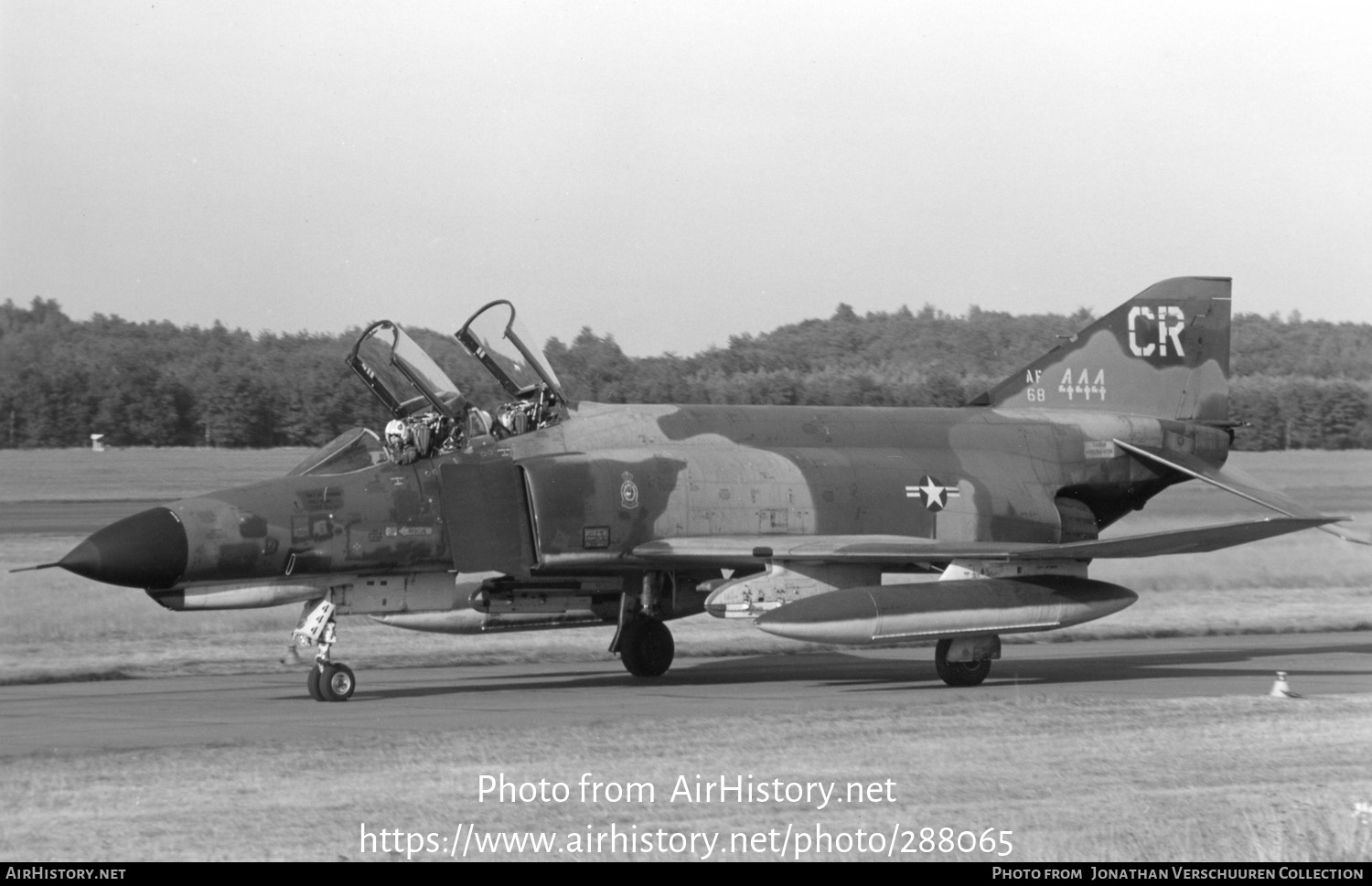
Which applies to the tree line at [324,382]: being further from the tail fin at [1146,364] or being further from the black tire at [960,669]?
the black tire at [960,669]

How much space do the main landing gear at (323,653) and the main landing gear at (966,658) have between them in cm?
517

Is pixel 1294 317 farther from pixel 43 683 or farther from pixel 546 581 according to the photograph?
pixel 43 683

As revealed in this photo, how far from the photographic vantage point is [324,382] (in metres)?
25.2

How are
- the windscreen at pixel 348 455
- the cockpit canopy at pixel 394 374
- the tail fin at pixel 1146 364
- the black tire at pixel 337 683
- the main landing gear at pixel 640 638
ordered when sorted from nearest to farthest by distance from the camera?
1. the black tire at pixel 337 683
2. the windscreen at pixel 348 455
3. the cockpit canopy at pixel 394 374
4. the main landing gear at pixel 640 638
5. the tail fin at pixel 1146 364

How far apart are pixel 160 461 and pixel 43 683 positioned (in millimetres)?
12205

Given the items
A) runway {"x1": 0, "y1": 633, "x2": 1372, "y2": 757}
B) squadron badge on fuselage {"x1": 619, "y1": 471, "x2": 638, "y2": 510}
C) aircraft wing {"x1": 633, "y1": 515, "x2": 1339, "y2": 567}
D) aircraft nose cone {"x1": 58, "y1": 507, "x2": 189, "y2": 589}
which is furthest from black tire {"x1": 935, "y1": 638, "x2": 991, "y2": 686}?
aircraft nose cone {"x1": 58, "y1": 507, "x2": 189, "y2": 589}

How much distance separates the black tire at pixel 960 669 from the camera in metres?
15.1

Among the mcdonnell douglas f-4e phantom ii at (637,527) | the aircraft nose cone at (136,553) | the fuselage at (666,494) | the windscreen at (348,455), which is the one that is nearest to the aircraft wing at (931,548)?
the mcdonnell douglas f-4e phantom ii at (637,527)

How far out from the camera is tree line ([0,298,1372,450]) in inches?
990

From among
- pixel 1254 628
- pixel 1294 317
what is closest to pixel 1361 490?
pixel 1254 628

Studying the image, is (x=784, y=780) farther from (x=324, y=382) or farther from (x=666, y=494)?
(x=324, y=382)

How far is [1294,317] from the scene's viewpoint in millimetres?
41906

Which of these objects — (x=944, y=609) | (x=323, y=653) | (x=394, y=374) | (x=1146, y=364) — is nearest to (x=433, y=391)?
(x=394, y=374)

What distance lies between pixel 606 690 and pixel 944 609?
312cm
